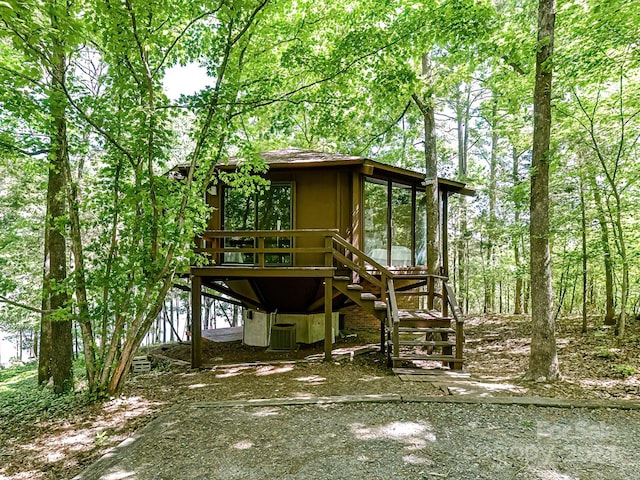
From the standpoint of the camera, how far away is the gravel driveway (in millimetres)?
2979

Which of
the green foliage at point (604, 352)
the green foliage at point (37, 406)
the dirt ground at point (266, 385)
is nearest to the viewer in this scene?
the dirt ground at point (266, 385)

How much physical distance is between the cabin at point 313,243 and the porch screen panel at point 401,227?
0.02 metres

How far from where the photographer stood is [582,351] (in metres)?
6.73

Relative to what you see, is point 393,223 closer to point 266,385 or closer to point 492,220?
point 266,385

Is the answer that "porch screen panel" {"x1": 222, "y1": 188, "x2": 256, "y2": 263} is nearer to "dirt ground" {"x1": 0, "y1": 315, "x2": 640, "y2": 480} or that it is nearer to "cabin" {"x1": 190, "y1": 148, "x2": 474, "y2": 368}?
"cabin" {"x1": 190, "y1": 148, "x2": 474, "y2": 368}

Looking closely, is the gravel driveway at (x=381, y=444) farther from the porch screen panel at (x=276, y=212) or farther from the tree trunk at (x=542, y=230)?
the porch screen panel at (x=276, y=212)

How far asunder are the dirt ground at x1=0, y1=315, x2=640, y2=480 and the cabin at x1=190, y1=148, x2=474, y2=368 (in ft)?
2.39

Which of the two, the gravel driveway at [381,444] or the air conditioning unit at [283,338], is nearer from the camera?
the gravel driveway at [381,444]

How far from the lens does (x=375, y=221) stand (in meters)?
8.38

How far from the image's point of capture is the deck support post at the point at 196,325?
266 inches

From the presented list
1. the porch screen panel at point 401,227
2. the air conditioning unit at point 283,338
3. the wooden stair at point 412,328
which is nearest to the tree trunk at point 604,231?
the wooden stair at point 412,328

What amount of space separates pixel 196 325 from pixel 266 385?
222 centimetres

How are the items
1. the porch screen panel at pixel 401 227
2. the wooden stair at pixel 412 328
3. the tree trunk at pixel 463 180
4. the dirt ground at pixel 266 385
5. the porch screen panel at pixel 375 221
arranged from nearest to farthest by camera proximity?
1. the dirt ground at pixel 266 385
2. the wooden stair at pixel 412 328
3. the porch screen panel at pixel 375 221
4. the porch screen panel at pixel 401 227
5. the tree trunk at pixel 463 180

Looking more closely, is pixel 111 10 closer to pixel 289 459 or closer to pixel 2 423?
pixel 289 459
